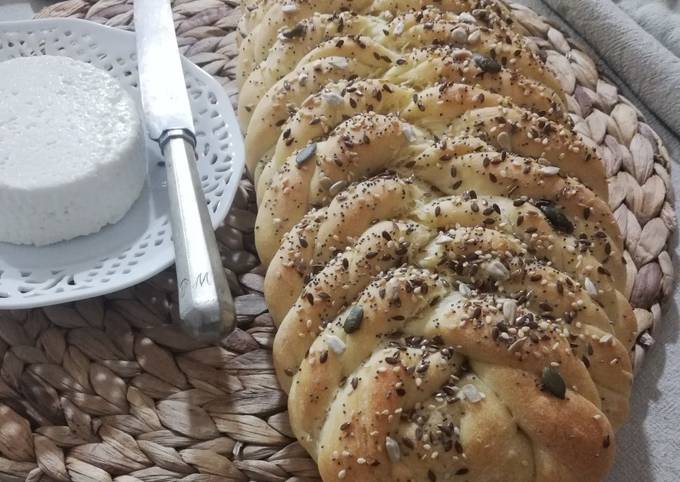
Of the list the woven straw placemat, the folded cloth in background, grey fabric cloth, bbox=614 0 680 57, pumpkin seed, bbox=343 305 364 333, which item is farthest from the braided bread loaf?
grey fabric cloth, bbox=614 0 680 57

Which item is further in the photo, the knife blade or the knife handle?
the knife blade

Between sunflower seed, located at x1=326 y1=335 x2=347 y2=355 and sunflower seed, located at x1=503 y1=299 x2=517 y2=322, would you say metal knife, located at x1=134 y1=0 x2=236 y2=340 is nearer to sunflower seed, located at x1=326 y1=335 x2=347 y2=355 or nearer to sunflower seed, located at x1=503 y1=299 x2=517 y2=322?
sunflower seed, located at x1=326 y1=335 x2=347 y2=355

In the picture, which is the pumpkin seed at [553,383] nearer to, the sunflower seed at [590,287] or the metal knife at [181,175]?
the sunflower seed at [590,287]

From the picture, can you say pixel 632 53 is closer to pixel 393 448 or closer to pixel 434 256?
pixel 434 256

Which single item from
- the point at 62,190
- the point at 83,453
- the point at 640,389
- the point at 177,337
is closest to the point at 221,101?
the point at 62,190

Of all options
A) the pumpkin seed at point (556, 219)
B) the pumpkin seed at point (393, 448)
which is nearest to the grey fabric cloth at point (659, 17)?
the pumpkin seed at point (556, 219)

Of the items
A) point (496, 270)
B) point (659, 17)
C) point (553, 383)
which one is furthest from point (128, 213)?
point (659, 17)

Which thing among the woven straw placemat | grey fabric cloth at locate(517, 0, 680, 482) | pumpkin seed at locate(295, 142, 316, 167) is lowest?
the woven straw placemat
